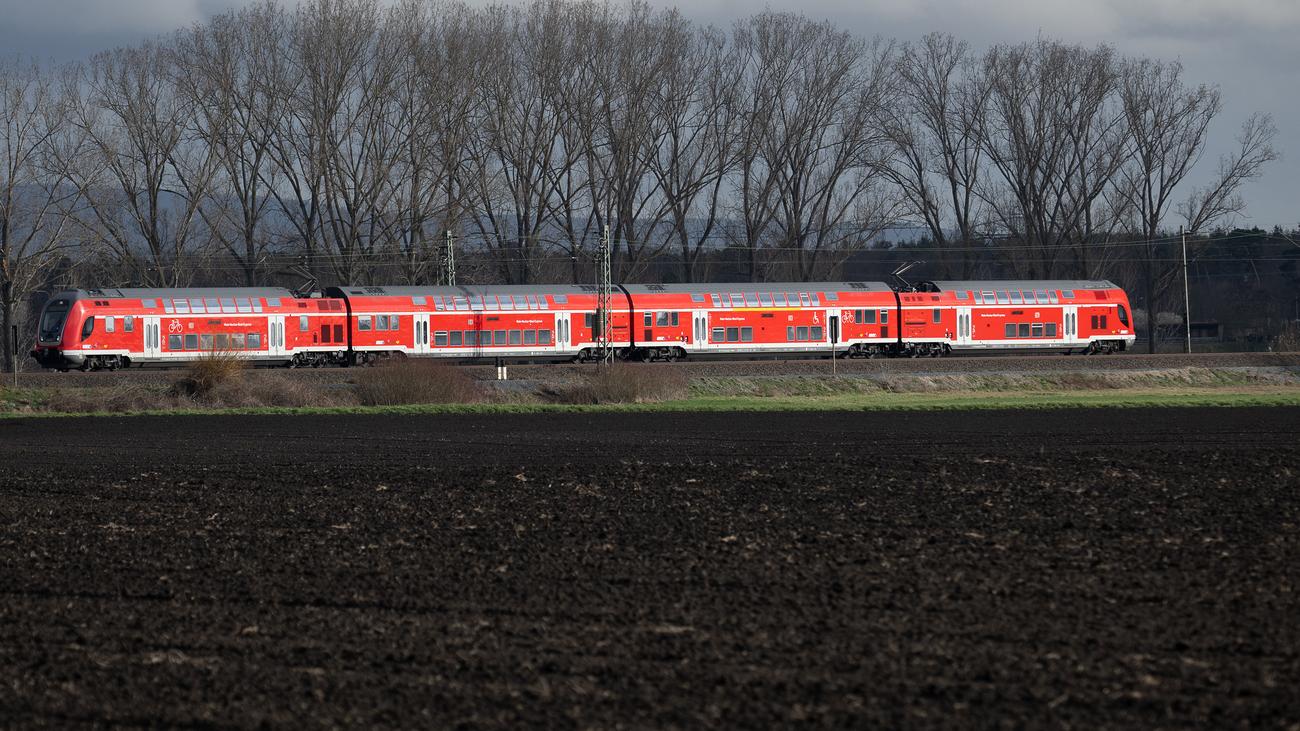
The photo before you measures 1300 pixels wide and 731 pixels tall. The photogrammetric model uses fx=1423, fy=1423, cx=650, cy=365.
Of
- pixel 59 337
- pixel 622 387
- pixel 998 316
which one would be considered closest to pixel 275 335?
pixel 59 337

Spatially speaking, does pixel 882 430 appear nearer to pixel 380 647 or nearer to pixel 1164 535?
pixel 1164 535

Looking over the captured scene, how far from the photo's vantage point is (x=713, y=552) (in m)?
11.9

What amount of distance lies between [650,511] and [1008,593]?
526 centimetres

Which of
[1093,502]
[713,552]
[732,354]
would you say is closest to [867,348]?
[732,354]

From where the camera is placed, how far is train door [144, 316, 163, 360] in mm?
44312

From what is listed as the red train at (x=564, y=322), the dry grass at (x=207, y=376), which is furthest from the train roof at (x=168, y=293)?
the dry grass at (x=207, y=376)

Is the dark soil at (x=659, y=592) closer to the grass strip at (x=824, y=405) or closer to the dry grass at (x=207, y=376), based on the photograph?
the grass strip at (x=824, y=405)

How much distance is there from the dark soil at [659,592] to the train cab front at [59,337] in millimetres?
24955

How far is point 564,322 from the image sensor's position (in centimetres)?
4766

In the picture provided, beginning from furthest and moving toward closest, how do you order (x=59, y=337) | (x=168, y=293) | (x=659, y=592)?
1. (x=168, y=293)
2. (x=59, y=337)
3. (x=659, y=592)

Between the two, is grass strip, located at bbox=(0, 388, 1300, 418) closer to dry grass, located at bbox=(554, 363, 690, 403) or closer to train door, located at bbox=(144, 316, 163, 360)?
dry grass, located at bbox=(554, 363, 690, 403)

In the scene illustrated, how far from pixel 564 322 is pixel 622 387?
9646 mm

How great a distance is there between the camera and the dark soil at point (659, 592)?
7.30 meters

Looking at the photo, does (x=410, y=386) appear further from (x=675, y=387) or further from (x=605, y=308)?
(x=605, y=308)
